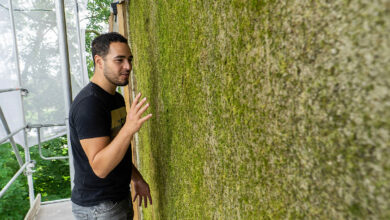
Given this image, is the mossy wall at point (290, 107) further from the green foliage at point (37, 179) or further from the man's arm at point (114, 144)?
the green foliage at point (37, 179)

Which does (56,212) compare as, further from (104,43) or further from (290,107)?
(290,107)

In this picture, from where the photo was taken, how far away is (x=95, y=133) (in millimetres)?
1596

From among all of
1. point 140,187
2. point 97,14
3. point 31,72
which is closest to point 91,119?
point 140,187

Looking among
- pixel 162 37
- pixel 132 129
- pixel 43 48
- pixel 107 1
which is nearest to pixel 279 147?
pixel 132 129

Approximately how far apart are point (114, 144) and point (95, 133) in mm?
163

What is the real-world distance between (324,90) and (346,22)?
103 mm

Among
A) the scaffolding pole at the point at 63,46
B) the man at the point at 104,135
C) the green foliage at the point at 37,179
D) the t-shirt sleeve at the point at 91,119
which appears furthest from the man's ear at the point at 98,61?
the green foliage at the point at 37,179

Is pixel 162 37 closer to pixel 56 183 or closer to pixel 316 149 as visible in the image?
pixel 316 149

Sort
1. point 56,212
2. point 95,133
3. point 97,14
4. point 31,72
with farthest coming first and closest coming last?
point 97,14
point 56,212
point 31,72
point 95,133

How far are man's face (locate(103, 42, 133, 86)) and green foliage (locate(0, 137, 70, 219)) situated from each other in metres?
12.5

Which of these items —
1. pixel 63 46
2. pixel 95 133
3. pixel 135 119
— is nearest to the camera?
pixel 135 119

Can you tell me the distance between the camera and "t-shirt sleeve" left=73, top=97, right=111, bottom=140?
1602 millimetres

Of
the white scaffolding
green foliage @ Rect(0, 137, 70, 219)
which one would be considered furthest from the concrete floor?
green foliage @ Rect(0, 137, 70, 219)

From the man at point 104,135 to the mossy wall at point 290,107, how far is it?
684 millimetres
